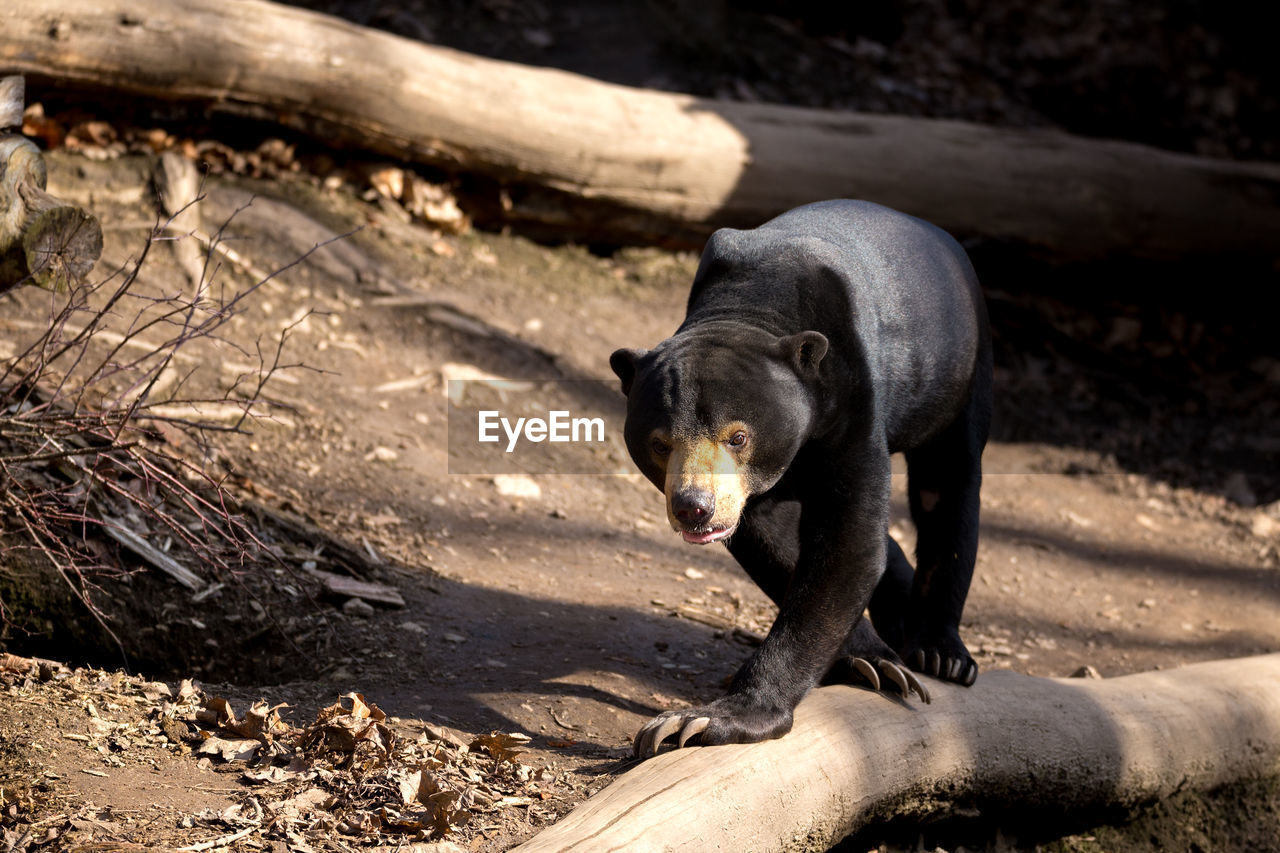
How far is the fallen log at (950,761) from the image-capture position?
2936 mm

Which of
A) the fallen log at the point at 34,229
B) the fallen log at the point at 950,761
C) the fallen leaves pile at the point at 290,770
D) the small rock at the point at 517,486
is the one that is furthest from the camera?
the small rock at the point at 517,486

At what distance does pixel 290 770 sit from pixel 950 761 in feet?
6.10

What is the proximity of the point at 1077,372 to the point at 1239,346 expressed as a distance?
4.10ft

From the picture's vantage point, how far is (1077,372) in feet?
27.5

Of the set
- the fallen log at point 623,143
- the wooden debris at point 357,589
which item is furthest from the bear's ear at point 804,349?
the fallen log at point 623,143

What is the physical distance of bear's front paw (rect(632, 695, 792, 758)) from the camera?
10.4 feet

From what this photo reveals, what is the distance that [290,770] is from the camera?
306 centimetres

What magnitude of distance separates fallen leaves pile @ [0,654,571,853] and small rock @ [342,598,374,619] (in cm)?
77

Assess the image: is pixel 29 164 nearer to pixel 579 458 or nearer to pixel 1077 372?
pixel 579 458

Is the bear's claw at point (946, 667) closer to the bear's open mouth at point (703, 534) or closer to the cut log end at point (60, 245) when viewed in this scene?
the bear's open mouth at point (703, 534)

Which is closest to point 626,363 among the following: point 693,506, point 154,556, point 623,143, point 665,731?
point 693,506

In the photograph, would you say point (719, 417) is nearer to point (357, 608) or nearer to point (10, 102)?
point (357, 608)

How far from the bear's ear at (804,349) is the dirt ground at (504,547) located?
1.17 meters

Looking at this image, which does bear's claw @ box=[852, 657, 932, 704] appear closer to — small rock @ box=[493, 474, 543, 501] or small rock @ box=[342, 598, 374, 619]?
small rock @ box=[342, 598, 374, 619]
